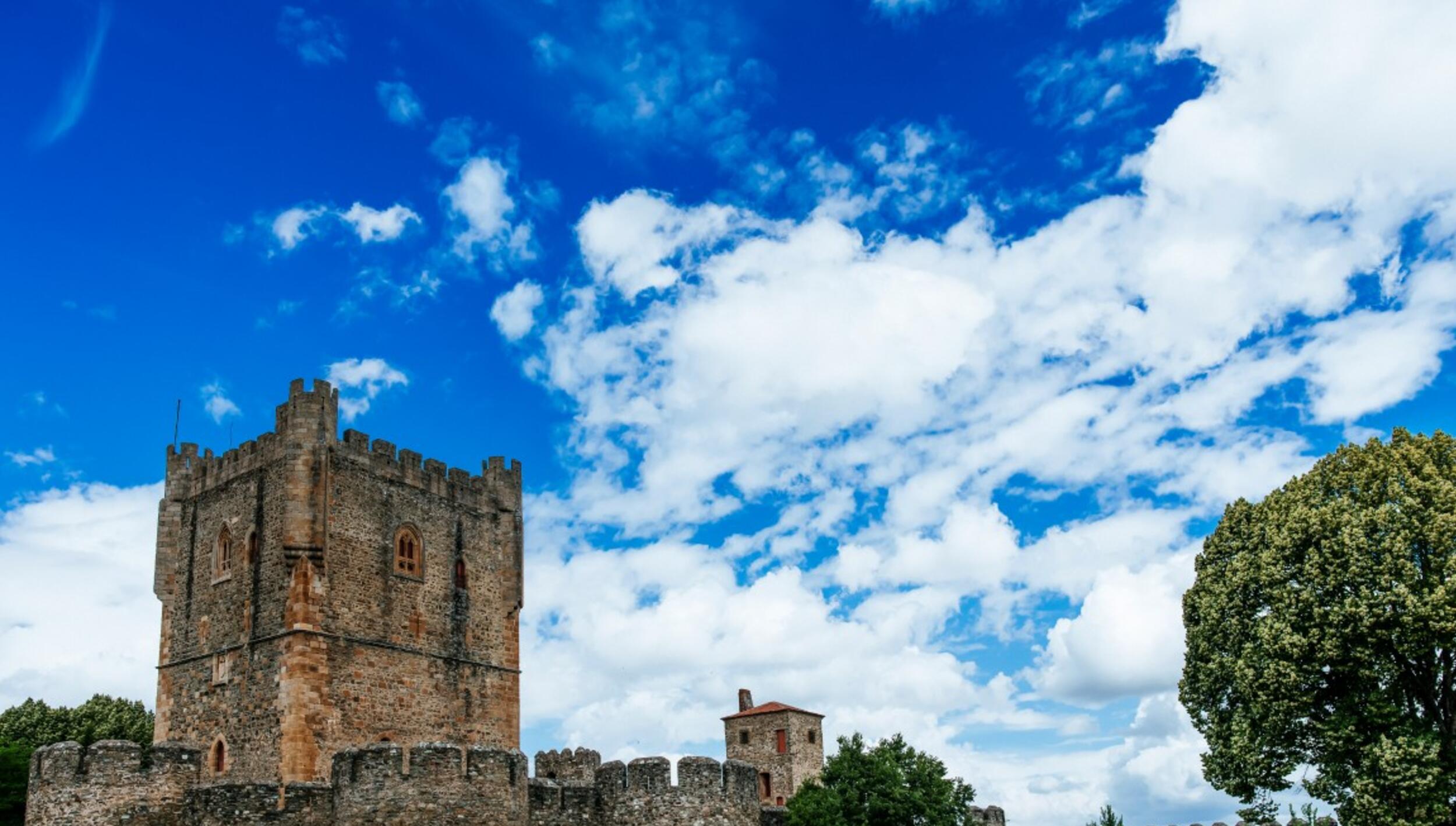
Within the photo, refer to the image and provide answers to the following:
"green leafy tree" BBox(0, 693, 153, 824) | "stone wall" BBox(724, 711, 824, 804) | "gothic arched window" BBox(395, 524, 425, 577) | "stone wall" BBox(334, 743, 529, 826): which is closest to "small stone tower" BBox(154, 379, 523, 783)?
"gothic arched window" BBox(395, 524, 425, 577)

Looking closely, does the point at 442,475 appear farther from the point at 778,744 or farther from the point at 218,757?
the point at 778,744

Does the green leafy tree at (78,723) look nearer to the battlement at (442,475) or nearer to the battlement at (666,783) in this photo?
the battlement at (442,475)

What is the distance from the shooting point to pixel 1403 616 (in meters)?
26.9

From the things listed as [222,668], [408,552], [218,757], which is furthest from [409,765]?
[408,552]

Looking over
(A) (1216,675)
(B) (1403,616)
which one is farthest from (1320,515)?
(A) (1216,675)

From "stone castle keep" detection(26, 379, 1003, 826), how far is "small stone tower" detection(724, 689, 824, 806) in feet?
68.1

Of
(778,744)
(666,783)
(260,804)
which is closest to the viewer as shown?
(260,804)

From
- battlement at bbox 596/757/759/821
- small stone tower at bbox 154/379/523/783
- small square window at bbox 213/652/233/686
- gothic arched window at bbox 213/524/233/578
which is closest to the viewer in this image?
battlement at bbox 596/757/759/821

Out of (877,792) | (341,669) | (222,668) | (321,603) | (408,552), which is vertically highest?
(408,552)

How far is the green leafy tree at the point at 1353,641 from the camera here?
1060 inches

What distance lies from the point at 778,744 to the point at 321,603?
28842 millimetres

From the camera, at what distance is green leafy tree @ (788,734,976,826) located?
29.2m

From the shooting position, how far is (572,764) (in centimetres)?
3388

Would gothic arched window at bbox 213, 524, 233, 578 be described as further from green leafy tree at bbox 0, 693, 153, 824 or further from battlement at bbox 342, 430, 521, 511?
green leafy tree at bbox 0, 693, 153, 824
